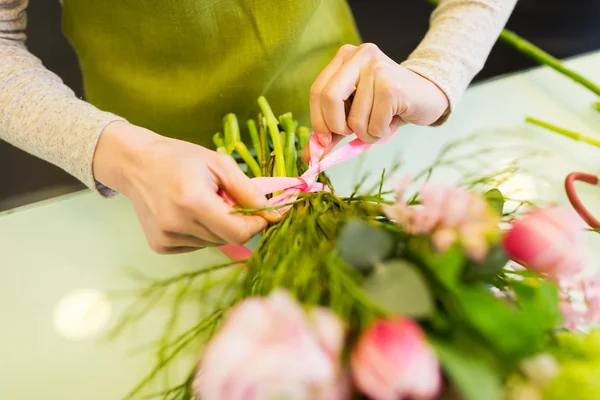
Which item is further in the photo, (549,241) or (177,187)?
(177,187)

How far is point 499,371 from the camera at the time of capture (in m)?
0.24

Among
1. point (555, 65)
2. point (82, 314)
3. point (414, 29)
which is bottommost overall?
point (82, 314)

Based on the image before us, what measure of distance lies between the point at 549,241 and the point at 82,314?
1.59ft

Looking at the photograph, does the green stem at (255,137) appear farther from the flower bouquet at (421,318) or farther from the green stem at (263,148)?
the flower bouquet at (421,318)

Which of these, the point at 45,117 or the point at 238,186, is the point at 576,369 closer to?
the point at 238,186

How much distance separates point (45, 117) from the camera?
486 mm

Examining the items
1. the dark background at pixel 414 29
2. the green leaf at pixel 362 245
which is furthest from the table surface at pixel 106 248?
the dark background at pixel 414 29

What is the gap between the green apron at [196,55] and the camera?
0.58 m

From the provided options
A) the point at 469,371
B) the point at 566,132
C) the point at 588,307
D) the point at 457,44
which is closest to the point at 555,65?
the point at 566,132

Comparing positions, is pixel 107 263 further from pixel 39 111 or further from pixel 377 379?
pixel 377 379

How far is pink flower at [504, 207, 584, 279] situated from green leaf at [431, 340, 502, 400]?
68 mm

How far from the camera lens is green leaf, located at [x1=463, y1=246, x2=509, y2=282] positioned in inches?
10.5

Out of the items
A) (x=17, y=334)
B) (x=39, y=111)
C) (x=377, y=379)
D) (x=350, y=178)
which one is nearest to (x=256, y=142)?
(x=350, y=178)

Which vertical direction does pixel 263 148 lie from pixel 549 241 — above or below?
below
